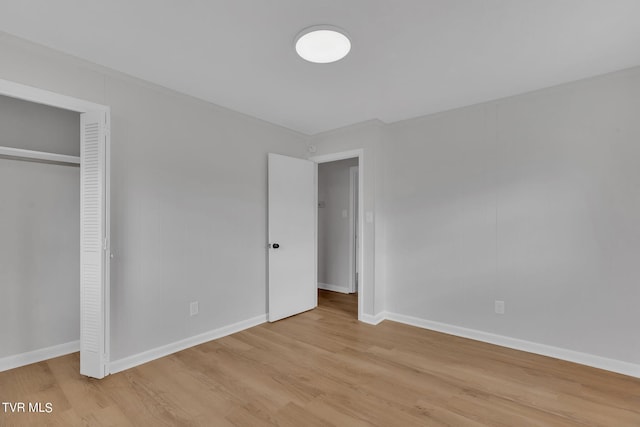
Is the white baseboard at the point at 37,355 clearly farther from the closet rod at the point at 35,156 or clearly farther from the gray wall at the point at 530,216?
the gray wall at the point at 530,216

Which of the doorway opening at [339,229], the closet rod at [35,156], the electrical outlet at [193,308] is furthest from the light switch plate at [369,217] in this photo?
the closet rod at [35,156]

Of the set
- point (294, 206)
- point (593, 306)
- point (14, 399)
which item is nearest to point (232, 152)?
point (294, 206)

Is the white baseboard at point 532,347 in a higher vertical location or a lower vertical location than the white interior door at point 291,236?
lower

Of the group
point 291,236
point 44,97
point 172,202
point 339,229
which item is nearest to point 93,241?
point 172,202

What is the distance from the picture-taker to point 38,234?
8.89 ft

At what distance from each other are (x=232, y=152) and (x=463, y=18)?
244cm

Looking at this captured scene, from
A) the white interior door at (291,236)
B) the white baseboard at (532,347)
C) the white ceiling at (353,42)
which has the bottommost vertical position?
the white baseboard at (532,347)

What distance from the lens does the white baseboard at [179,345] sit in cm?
248

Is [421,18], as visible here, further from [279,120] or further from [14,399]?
[14,399]

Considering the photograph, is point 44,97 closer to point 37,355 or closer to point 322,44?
point 322,44

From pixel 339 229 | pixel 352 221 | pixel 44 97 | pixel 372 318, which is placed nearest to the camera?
pixel 44 97

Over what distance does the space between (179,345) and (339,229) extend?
3.17m

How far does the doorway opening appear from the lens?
5242mm

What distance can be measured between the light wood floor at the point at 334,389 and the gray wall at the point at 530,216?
0.42m
